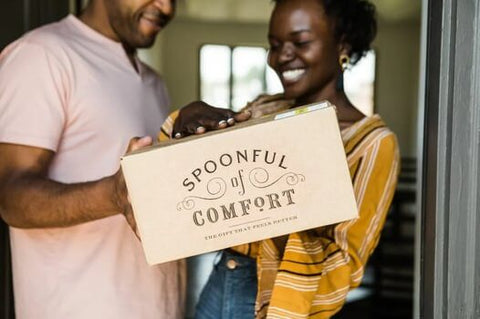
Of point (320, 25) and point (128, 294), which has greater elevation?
point (320, 25)

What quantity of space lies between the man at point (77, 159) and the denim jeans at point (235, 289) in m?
0.10

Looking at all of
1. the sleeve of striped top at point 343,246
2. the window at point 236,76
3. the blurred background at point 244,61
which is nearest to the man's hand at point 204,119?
the sleeve of striped top at point 343,246

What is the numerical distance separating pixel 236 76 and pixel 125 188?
678 cm

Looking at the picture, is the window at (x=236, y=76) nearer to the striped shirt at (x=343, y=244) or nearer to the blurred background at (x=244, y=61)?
the blurred background at (x=244, y=61)

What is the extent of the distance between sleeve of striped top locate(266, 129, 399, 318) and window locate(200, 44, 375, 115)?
20.3ft

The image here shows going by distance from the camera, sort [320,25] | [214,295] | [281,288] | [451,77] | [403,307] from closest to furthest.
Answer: [451,77]
[281,288]
[320,25]
[214,295]
[403,307]

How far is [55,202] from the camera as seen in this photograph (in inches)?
44.7

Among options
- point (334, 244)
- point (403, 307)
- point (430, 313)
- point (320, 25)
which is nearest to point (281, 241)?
point (334, 244)

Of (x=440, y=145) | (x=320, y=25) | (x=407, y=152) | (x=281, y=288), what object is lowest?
(x=407, y=152)

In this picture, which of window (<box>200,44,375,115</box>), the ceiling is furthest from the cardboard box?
A: window (<box>200,44,375,115</box>)

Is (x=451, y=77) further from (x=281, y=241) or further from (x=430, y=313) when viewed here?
(x=281, y=241)

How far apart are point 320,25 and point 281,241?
1.40 ft

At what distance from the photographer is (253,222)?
3.17 feet

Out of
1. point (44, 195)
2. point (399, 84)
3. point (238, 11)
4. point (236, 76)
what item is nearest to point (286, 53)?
point (44, 195)
